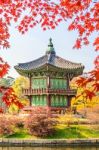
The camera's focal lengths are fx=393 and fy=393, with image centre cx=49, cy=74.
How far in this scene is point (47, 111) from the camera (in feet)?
129

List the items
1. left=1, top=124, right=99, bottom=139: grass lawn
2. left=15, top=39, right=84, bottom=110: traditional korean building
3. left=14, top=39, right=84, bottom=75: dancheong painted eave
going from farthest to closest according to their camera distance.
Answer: left=14, top=39, right=84, bottom=75: dancheong painted eave
left=15, top=39, right=84, bottom=110: traditional korean building
left=1, top=124, right=99, bottom=139: grass lawn

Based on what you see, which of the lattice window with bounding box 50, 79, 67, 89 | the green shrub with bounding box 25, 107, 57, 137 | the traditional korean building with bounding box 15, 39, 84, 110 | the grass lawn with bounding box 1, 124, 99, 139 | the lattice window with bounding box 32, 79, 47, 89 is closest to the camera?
the grass lawn with bounding box 1, 124, 99, 139

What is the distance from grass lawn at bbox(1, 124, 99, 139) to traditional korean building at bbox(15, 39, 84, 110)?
817 centimetres

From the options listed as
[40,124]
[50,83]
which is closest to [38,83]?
[50,83]

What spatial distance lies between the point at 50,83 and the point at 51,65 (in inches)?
84.8

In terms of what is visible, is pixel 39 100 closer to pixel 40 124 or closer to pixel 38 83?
pixel 38 83

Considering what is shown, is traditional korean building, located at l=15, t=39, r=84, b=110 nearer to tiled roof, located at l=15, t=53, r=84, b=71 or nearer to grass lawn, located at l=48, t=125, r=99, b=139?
tiled roof, located at l=15, t=53, r=84, b=71

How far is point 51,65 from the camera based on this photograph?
46250 mm

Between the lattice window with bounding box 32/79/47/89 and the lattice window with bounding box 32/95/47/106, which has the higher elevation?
the lattice window with bounding box 32/79/47/89

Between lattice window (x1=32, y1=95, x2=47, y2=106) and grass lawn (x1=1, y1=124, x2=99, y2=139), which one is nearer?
grass lawn (x1=1, y1=124, x2=99, y2=139)

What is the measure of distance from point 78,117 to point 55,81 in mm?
5850

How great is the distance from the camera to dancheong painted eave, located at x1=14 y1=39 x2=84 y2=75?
47.0 m

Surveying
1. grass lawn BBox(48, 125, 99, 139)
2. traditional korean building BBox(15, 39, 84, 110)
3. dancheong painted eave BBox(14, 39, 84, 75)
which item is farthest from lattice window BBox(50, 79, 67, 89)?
grass lawn BBox(48, 125, 99, 139)

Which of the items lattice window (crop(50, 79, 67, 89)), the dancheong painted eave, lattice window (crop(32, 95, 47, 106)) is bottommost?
lattice window (crop(32, 95, 47, 106))
